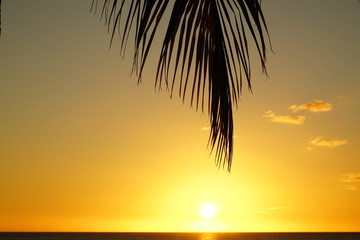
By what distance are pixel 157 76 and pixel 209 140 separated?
0.31m

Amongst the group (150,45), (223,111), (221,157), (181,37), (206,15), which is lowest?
(221,157)

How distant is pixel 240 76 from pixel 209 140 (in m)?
0.26

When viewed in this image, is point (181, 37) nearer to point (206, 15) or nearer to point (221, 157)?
point (206, 15)

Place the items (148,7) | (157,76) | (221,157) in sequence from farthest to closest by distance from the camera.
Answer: (221,157), (157,76), (148,7)

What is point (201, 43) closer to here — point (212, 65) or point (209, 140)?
point (212, 65)

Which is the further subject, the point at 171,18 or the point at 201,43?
the point at 201,43

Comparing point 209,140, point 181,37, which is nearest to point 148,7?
point 181,37

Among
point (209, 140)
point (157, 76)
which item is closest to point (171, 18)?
point (157, 76)

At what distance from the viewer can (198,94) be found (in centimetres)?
171

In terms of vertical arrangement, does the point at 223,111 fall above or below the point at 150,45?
below

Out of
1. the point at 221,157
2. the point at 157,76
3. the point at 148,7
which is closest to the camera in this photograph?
the point at 148,7

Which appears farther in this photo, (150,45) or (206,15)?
(206,15)

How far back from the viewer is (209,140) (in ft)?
5.69

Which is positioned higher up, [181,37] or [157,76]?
[181,37]
